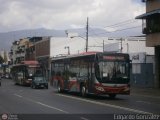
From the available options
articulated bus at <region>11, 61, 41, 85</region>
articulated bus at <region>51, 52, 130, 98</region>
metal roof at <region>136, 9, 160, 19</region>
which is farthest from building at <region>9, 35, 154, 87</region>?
articulated bus at <region>51, 52, 130, 98</region>

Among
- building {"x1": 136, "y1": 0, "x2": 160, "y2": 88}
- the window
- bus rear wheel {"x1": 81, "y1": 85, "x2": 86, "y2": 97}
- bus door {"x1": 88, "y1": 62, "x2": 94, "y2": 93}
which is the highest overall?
building {"x1": 136, "y1": 0, "x2": 160, "y2": 88}

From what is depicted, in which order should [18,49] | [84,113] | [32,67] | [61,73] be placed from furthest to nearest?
[18,49] → [32,67] → [61,73] → [84,113]

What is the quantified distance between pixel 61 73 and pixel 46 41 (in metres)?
64.2

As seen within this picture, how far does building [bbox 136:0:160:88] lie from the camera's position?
47594mm

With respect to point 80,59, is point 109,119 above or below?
below

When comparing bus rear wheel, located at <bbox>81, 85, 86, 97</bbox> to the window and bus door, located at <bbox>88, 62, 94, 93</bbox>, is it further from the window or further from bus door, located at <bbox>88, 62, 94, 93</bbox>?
the window

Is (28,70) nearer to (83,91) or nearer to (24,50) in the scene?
(83,91)

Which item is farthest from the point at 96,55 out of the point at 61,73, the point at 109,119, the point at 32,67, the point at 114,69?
the point at 32,67

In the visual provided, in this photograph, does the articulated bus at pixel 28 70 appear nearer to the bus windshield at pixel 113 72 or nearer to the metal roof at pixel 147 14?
the metal roof at pixel 147 14

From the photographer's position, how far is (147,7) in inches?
1969

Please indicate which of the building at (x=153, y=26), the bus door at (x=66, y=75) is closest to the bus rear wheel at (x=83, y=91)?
the bus door at (x=66, y=75)

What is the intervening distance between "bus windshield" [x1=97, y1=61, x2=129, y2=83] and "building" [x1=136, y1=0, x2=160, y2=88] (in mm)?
17110

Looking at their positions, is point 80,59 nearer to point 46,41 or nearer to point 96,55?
point 96,55

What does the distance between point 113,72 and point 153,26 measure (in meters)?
19.7
